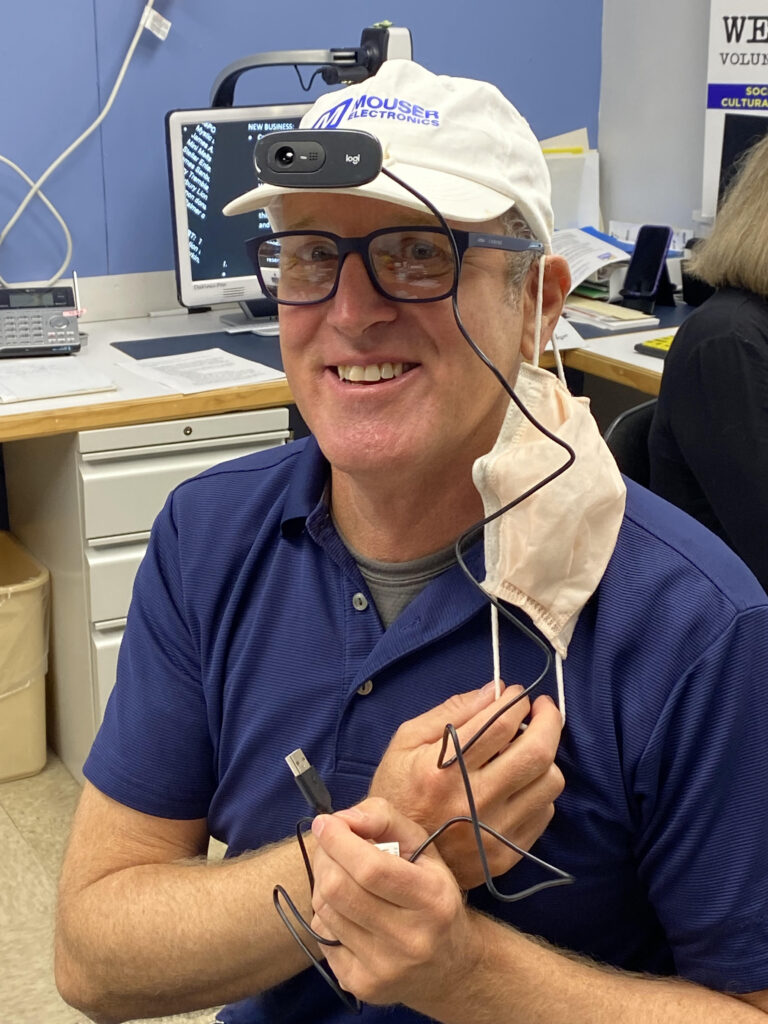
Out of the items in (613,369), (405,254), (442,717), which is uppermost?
(405,254)

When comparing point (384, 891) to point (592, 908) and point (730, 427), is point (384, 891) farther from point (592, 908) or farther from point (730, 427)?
point (730, 427)

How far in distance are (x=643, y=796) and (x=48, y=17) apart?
8.03ft

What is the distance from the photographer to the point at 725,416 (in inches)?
72.7

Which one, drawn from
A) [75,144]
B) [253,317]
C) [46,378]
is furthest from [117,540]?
[75,144]

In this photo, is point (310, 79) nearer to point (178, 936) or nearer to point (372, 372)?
point (372, 372)

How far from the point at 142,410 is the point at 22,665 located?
25.7 inches

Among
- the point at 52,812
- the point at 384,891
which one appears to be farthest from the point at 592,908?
the point at 52,812

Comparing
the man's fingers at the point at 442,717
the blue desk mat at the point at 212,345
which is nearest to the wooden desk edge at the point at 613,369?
Answer: the blue desk mat at the point at 212,345

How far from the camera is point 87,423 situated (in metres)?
2.21

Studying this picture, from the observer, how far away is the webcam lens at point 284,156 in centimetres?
87

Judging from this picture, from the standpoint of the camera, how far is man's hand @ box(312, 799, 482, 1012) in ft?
2.54

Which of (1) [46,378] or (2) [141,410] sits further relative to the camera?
(1) [46,378]

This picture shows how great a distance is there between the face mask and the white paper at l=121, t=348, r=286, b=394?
4.63ft

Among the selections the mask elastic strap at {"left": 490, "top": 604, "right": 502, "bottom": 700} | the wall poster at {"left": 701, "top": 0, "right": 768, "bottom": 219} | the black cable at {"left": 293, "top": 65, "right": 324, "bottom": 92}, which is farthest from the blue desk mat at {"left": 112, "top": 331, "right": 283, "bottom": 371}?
the mask elastic strap at {"left": 490, "top": 604, "right": 502, "bottom": 700}
